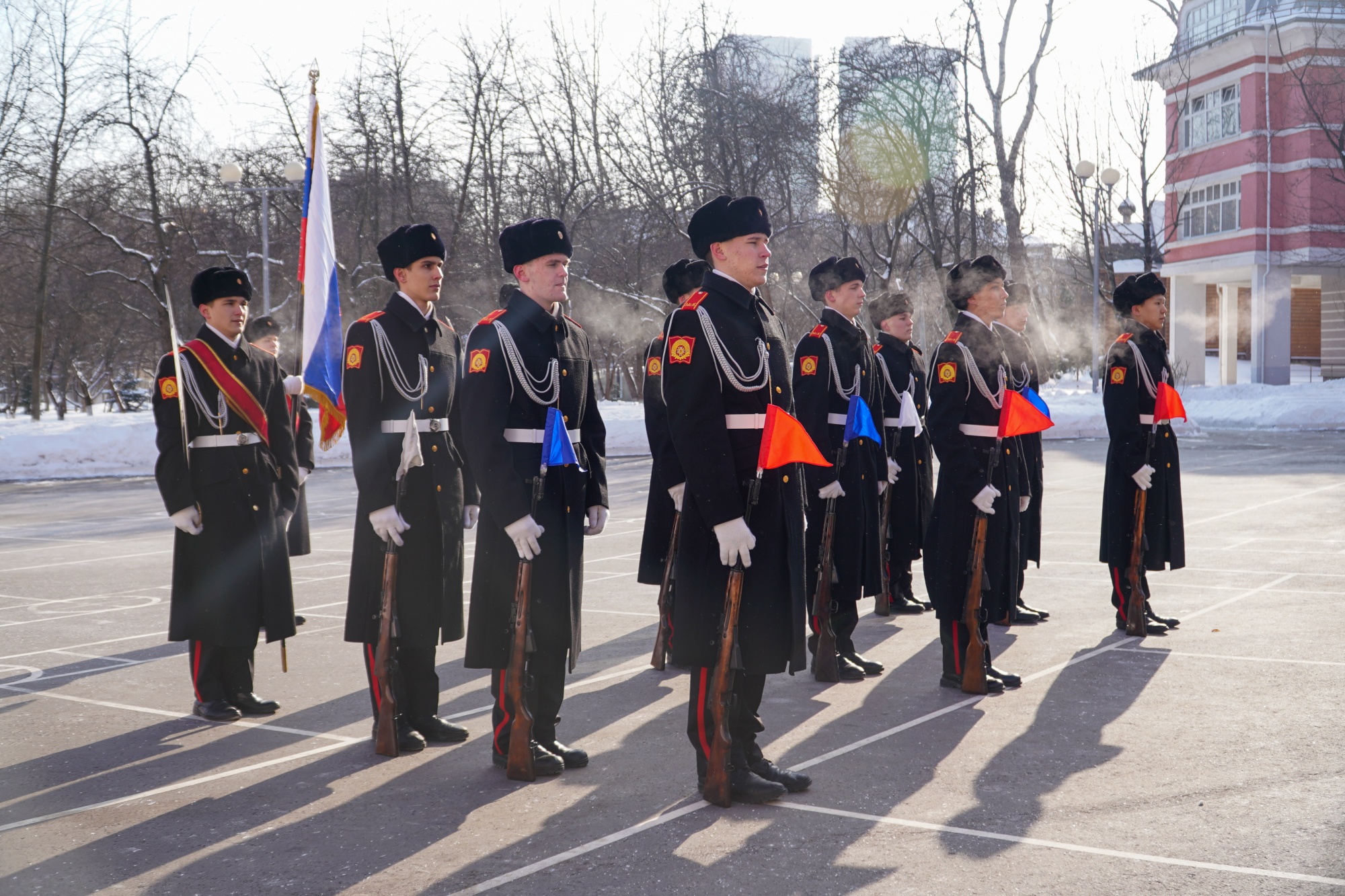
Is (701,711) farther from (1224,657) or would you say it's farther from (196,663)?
(1224,657)

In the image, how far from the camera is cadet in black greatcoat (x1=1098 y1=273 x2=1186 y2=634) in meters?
7.59

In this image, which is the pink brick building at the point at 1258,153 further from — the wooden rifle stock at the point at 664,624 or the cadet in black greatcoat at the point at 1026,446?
the wooden rifle stock at the point at 664,624

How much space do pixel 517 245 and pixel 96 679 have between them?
3.66 metres

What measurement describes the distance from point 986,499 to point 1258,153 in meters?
38.1

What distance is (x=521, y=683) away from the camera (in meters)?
4.86

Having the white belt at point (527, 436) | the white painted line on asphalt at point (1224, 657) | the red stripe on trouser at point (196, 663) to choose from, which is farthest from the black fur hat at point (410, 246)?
the white painted line on asphalt at point (1224, 657)

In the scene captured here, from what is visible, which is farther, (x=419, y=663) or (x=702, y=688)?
(x=419, y=663)

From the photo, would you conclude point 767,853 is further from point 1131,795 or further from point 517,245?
point 517,245

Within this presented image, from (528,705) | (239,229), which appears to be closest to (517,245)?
(528,705)

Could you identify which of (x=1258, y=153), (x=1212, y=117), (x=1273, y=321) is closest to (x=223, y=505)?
(x=1273, y=321)

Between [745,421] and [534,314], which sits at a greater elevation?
[534,314]

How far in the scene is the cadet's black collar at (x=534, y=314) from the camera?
5.08 meters

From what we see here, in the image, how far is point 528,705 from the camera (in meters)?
4.91

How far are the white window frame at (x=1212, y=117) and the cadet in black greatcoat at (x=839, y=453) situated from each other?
37.6 m
